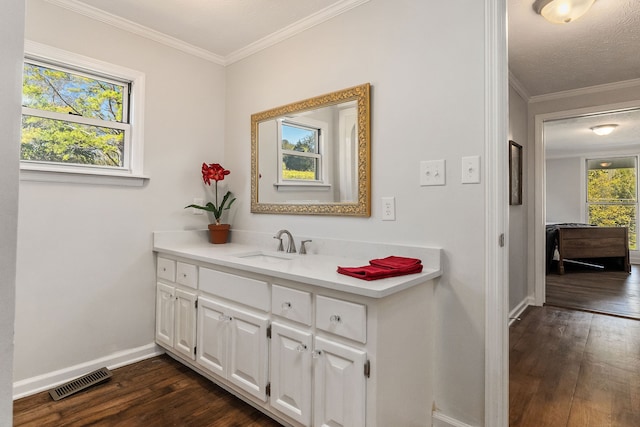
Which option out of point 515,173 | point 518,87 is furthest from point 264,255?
point 518,87

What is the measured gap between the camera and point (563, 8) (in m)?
2.03

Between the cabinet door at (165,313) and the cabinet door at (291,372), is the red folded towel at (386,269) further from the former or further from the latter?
the cabinet door at (165,313)

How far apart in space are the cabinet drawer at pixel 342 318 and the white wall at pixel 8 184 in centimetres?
108

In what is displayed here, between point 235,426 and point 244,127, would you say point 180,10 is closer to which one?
point 244,127

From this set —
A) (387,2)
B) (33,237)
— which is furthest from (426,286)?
(33,237)

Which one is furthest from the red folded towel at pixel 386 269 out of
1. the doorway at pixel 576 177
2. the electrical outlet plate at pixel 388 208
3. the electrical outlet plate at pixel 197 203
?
the doorway at pixel 576 177

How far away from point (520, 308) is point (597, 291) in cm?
172

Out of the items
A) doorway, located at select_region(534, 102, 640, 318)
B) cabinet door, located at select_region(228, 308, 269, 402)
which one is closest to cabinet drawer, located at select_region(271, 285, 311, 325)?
cabinet door, located at select_region(228, 308, 269, 402)

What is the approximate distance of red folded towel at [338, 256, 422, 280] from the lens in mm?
1471

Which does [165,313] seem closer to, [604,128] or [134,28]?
[134,28]

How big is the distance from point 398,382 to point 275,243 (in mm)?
1357

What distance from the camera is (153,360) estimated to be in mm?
2488

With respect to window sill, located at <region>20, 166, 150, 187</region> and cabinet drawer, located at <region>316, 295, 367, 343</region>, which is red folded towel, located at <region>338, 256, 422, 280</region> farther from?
window sill, located at <region>20, 166, 150, 187</region>

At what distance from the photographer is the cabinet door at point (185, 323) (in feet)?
7.15
